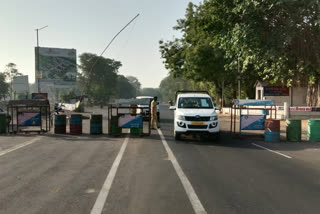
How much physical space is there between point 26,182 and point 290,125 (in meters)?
11.3

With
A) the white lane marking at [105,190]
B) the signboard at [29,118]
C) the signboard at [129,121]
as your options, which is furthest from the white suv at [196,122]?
the signboard at [29,118]

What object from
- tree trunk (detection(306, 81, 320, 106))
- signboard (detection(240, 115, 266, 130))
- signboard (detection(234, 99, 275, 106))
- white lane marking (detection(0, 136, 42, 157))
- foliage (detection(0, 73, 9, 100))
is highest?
foliage (detection(0, 73, 9, 100))

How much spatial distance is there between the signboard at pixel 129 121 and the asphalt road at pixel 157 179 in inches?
93.8

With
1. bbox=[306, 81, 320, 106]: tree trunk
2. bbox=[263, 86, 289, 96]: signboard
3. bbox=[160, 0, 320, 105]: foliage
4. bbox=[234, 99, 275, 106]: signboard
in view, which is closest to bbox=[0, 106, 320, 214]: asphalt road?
bbox=[234, 99, 275, 106]: signboard

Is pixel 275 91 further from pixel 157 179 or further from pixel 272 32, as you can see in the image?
pixel 157 179

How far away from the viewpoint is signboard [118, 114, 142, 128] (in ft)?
46.1

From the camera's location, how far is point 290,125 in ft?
44.7

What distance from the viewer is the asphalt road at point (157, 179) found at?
16.8 ft

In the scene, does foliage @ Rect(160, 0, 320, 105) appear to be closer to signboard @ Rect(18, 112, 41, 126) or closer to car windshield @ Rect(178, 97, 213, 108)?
car windshield @ Rect(178, 97, 213, 108)

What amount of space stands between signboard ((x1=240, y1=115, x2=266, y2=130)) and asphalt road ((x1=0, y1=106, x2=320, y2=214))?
2.62m

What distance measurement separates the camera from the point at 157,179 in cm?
673

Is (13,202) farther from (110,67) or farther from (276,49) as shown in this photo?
(110,67)

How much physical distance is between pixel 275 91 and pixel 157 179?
114ft

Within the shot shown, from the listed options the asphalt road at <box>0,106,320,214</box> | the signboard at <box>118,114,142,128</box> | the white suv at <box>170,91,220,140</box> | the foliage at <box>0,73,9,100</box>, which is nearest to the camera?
the asphalt road at <box>0,106,320,214</box>
